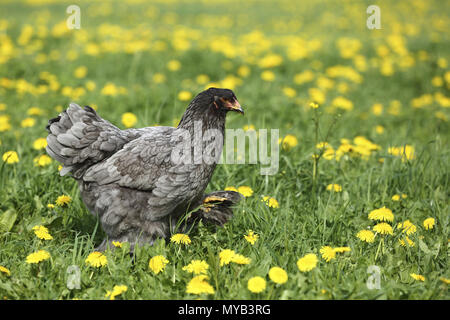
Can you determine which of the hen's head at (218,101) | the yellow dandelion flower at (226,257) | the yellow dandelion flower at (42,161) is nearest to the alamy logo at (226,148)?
the hen's head at (218,101)

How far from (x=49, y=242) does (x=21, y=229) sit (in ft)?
1.04

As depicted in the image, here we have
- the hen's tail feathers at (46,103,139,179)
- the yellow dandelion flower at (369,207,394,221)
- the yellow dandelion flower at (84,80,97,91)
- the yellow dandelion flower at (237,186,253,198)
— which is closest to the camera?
the hen's tail feathers at (46,103,139,179)

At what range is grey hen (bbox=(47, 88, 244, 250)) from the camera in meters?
2.87

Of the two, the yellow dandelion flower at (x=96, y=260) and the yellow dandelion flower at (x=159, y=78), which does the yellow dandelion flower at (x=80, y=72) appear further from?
the yellow dandelion flower at (x=96, y=260)

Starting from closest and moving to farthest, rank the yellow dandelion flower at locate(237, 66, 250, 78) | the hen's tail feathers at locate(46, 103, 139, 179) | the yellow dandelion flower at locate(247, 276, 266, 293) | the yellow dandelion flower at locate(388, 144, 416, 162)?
the yellow dandelion flower at locate(247, 276, 266, 293), the hen's tail feathers at locate(46, 103, 139, 179), the yellow dandelion flower at locate(388, 144, 416, 162), the yellow dandelion flower at locate(237, 66, 250, 78)

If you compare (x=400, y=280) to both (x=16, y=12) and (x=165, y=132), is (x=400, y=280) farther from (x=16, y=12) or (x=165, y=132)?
(x=16, y=12)

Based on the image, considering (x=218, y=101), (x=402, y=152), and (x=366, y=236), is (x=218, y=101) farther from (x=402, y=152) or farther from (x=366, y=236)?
(x=402, y=152)

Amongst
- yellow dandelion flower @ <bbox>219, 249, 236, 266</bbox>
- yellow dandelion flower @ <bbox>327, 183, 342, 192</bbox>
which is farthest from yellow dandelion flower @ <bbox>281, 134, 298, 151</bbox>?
yellow dandelion flower @ <bbox>219, 249, 236, 266</bbox>

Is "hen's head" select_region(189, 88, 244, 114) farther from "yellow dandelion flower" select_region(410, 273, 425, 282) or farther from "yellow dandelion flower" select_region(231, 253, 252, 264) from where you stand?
"yellow dandelion flower" select_region(410, 273, 425, 282)

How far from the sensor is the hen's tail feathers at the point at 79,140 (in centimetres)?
291

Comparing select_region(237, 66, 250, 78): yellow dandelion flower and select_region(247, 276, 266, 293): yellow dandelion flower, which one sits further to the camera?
select_region(237, 66, 250, 78): yellow dandelion flower

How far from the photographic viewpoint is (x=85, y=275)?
2615 millimetres

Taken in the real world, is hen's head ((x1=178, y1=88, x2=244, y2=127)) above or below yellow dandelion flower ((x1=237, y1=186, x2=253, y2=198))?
above

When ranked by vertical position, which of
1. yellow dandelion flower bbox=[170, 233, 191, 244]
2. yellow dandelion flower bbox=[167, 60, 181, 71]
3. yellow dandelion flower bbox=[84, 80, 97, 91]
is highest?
yellow dandelion flower bbox=[167, 60, 181, 71]
